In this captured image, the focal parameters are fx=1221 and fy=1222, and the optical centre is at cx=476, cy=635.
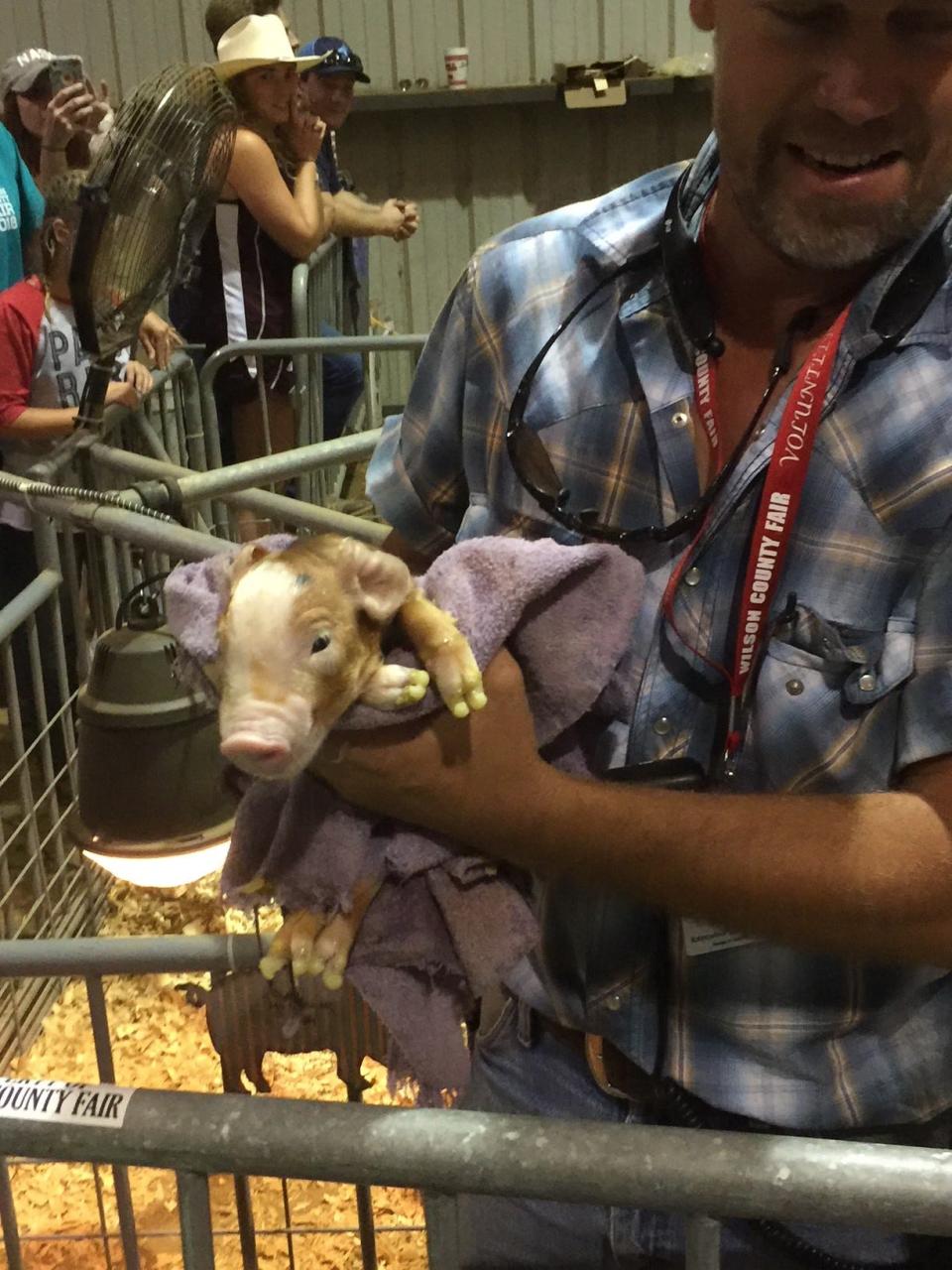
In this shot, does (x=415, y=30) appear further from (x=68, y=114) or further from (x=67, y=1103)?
(x=67, y=1103)

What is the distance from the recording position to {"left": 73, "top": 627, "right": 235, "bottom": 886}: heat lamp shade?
1.31 m

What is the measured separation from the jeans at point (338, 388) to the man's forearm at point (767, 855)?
2880mm

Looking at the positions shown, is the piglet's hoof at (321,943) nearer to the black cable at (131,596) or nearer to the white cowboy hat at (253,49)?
the black cable at (131,596)

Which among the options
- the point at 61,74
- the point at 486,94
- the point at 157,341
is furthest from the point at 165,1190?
the point at 486,94

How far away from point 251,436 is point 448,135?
2878mm

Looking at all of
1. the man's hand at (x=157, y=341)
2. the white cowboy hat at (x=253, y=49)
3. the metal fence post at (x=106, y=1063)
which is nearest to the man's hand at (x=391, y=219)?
the white cowboy hat at (x=253, y=49)

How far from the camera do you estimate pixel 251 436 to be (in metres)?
3.22

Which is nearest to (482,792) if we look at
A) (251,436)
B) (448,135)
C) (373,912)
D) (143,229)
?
(373,912)

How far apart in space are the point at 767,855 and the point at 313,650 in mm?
313

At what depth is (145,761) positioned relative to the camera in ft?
4.38

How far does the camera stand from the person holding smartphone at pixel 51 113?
3.12m

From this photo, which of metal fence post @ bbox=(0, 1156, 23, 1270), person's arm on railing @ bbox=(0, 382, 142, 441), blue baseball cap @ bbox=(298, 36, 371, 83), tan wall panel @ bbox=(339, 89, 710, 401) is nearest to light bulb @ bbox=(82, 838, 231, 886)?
metal fence post @ bbox=(0, 1156, 23, 1270)

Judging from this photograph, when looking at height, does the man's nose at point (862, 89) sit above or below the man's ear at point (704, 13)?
below

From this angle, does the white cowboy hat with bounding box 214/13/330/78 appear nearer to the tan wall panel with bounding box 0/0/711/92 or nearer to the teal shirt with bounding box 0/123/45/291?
the teal shirt with bounding box 0/123/45/291
